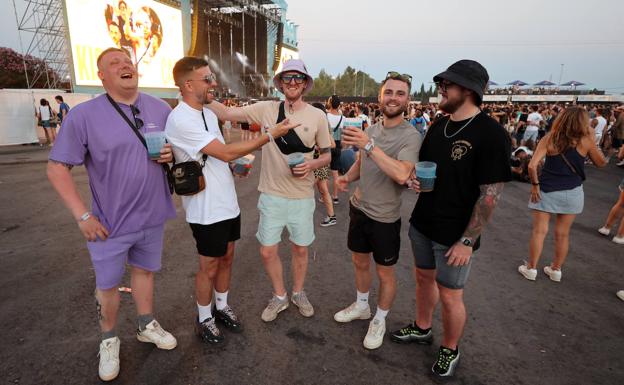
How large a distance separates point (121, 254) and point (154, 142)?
0.85 m

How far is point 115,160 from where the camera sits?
87.0 inches

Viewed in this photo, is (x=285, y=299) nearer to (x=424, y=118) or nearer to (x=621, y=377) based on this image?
(x=621, y=377)

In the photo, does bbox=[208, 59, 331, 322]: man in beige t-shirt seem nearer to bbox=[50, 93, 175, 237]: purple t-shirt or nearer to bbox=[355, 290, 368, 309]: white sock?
bbox=[355, 290, 368, 309]: white sock

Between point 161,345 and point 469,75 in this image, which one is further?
point 161,345

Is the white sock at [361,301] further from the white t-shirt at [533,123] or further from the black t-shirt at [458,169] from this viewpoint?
the white t-shirt at [533,123]

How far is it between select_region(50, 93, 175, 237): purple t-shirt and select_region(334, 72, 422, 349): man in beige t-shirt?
144 centimetres

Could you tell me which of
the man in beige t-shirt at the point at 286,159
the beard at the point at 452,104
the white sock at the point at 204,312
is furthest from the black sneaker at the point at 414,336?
the beard at the point at 452,104

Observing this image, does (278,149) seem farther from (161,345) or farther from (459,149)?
(161,345)

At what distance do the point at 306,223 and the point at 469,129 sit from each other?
1.58m

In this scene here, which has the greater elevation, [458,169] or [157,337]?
[458,169]

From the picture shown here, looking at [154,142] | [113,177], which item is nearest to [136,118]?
[154,142]

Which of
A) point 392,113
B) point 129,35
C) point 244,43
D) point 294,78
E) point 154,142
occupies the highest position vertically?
point 244,43

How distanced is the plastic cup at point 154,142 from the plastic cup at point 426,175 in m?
1.71

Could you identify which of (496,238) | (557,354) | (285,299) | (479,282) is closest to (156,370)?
(285,299)
